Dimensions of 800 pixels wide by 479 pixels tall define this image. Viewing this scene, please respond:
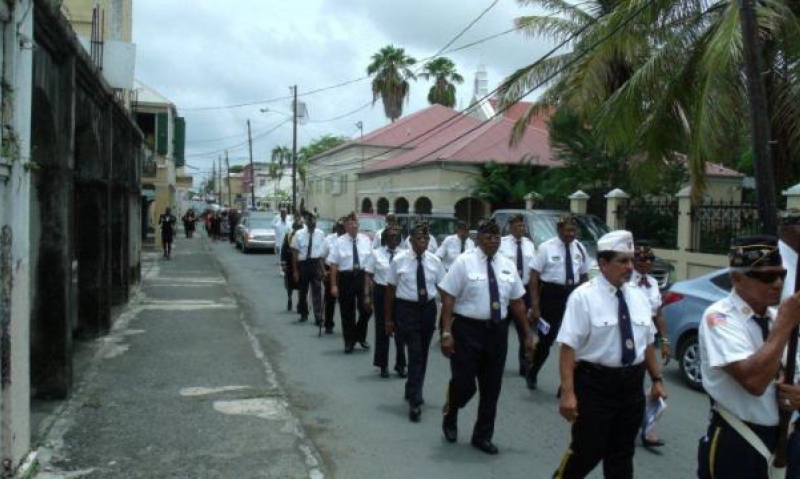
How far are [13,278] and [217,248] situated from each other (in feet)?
101

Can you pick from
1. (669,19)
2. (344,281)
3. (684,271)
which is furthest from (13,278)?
(684,271)

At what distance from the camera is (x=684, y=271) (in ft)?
52.3

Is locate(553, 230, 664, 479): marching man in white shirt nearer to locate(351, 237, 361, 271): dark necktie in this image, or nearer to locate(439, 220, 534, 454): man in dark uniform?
locate(439, 220, 534, 454): man in dark uniform

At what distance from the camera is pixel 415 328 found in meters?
7.35

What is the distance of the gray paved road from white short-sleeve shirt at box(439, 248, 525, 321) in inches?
43.9

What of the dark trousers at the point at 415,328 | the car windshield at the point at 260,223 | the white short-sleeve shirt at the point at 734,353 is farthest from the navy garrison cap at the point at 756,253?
the car windshield at the point at 260,223

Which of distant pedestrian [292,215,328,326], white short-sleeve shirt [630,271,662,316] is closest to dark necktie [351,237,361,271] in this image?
distant pedestrian [292,215,328,326]

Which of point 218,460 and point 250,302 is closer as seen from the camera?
point 218,460

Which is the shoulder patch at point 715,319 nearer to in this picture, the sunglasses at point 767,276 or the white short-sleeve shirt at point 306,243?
the sunglasses at point 767,276

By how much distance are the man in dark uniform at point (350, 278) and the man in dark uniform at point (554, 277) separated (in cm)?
271

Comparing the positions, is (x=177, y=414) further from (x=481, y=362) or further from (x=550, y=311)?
(x=550, y=311)

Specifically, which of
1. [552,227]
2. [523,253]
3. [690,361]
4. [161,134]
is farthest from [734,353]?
[161,134]

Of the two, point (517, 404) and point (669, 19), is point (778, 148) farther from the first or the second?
point (517, 404)

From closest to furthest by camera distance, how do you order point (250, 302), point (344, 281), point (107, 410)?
point (107, 410) < point (344, 281) < point (250, 302)
